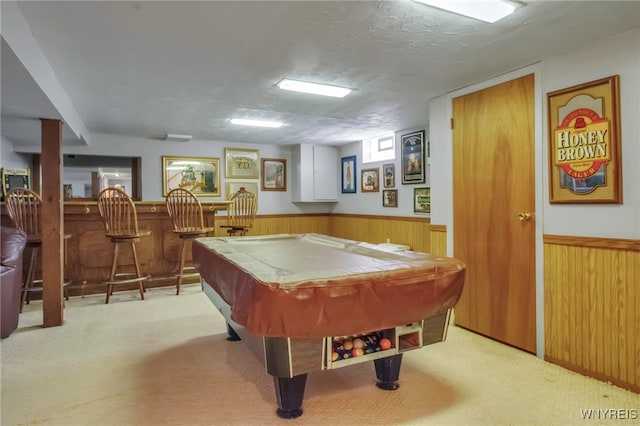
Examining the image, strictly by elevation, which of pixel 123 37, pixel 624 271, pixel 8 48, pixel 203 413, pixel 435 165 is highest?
pixel 123 37

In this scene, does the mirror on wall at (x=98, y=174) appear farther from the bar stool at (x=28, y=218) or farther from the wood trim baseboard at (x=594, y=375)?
A: the wood trim baseboard at (x=594, y=375)

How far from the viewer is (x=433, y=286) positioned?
5.51 feet

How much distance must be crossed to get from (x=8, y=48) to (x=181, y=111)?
2.43m

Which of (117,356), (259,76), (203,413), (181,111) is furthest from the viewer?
(181,111)

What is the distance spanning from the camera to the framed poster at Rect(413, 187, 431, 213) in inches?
208

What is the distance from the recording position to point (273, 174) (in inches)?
283

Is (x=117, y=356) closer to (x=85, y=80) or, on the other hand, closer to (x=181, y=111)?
(x=85, y=80)

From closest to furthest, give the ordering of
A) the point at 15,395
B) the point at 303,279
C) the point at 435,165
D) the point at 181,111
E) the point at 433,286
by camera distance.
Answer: the point at 303,279
the point at 433,286
the point at 15,395
the point at 435,165
the point at 181,111

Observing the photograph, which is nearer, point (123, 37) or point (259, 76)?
point (123, 37)

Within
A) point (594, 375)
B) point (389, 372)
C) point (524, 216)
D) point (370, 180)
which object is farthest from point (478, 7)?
point (370, 180)

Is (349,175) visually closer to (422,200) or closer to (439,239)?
(422,200)

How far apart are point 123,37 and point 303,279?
203 cm

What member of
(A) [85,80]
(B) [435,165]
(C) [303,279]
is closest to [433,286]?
(C) [303,279]

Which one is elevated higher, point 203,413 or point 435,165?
point 435,165
